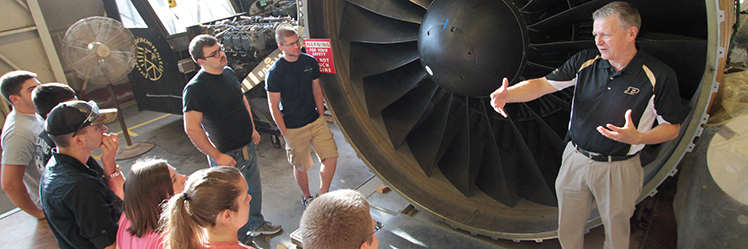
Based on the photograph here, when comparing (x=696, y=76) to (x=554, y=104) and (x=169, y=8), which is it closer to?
(x=554, y=104)

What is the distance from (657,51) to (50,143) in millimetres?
2819

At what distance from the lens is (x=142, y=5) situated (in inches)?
165

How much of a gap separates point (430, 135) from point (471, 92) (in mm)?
572

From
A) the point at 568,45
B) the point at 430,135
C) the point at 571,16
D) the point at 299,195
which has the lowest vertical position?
the point at 299,195

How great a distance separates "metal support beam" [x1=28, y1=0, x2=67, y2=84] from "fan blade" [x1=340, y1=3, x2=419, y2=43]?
5.35 metres

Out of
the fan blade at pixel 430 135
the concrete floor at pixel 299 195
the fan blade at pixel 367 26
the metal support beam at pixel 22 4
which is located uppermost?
the metal support beam at pixel 22 4

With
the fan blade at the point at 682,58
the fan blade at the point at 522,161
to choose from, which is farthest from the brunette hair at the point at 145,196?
the fan blade at the point at 682,58

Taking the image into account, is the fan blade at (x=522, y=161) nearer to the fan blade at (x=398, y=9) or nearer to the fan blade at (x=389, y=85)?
the fan blade at (x=389, y=85)

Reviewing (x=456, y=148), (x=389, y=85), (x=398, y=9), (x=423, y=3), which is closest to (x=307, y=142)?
(x=389, y=85)

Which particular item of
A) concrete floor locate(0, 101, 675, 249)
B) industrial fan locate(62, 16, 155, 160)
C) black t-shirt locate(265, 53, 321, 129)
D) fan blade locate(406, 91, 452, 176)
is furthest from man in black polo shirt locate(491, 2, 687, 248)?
industrial fan locate(62, 16, 155, 160)

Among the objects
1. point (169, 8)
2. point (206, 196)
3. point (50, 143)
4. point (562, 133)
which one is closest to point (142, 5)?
point (169, 8)

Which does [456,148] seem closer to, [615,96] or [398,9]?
[398,9]

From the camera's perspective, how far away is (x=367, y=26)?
A: 2.33 m

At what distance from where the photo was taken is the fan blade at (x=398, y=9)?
7.18 feet
